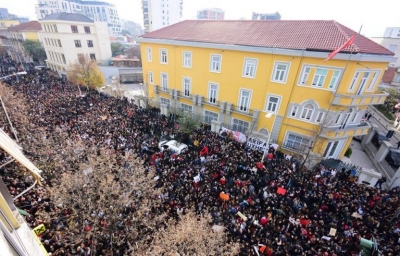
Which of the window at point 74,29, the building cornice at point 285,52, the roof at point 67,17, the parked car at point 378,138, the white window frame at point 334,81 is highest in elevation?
the roof at point 67,17

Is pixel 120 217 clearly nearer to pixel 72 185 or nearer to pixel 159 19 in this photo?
pixel 72 185

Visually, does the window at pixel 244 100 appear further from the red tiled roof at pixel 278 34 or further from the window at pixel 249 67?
the red tiled roof at pixel 278 34

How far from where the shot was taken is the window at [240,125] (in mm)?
22916

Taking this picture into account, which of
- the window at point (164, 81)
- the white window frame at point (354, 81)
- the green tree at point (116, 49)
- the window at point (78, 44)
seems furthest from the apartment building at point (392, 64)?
the green tree at point (116, 49)

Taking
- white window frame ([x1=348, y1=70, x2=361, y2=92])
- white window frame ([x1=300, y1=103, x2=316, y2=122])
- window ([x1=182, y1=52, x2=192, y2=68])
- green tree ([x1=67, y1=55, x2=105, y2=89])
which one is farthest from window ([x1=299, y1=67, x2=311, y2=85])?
green tree ([x1=67, y1=55, x2=105, y2=89])

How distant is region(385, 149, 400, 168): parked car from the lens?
19447mm

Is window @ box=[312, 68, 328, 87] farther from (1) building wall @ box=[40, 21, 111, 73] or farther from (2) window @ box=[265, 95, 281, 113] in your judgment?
(1) building wall @ box=[40, 21, 111, 73]

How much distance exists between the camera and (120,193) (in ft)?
42.4

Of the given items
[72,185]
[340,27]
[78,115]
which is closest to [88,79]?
[78,115]

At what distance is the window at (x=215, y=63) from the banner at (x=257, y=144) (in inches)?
346

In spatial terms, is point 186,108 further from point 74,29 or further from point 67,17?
point 67,17

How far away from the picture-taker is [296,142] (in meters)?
20.6

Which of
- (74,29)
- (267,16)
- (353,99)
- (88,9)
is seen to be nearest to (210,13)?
(267,16)

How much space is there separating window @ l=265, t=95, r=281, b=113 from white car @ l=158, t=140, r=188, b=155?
9.65 meters
